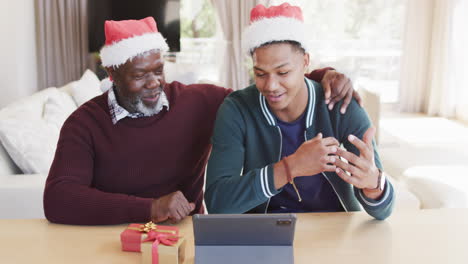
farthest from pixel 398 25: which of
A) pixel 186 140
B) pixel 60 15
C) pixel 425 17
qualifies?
pixel 186 140

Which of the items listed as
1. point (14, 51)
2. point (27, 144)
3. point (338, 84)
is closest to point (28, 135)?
point (27, 144)

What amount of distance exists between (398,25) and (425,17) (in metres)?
0.35

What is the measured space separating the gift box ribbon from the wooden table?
2.7 inches

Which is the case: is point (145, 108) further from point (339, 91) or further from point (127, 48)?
point (339, 91)

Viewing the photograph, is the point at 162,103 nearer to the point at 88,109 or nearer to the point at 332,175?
the point at 88,109

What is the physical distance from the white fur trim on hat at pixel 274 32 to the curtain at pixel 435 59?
16.7 ft

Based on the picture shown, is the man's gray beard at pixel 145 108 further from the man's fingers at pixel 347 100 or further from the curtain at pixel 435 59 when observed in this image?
the curtain at pixel 435 59

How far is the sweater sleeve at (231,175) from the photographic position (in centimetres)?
138

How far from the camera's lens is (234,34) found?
6055 mm

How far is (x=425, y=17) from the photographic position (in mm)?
6359

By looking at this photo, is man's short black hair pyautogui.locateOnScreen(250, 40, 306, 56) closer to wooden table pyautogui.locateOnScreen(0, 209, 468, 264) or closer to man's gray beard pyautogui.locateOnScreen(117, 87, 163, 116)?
man's gray beard pyautogui.locateOnScreen(117, 87, 163, 116)

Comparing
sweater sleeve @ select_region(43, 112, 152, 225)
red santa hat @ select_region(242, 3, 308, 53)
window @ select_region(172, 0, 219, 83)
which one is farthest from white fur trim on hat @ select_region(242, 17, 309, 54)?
window @ select_region(172, 0, 219, 83)

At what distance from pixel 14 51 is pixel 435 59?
5018mm

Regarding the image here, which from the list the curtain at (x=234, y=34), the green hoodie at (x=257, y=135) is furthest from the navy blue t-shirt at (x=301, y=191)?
the curtain at (x=234, y=34)
